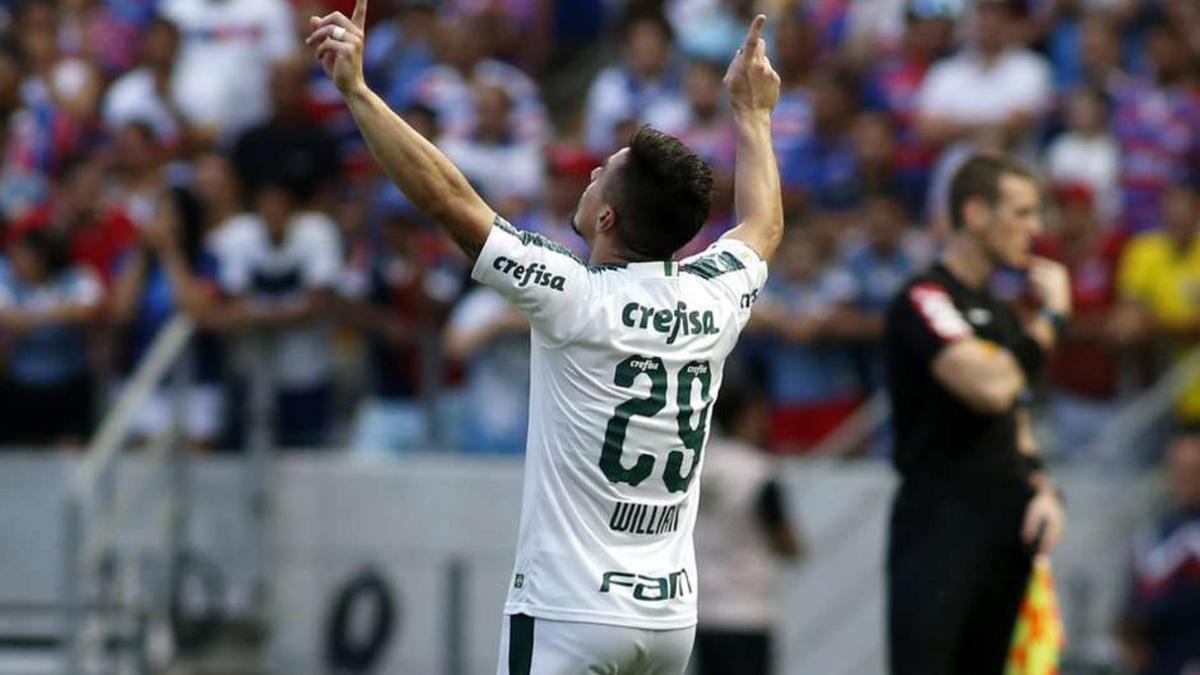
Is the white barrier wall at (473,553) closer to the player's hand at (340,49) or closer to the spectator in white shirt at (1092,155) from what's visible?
the spectator in white shirt at (1092,155)

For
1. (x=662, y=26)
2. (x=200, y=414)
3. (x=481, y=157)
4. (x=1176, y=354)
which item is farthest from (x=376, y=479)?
(x=1176, y=354)

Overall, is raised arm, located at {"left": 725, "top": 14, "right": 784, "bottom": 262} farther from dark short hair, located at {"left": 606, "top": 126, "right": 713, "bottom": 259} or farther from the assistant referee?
the assistant referee

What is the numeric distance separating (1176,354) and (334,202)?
4.97 m

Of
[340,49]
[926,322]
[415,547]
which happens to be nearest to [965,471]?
[926,322]

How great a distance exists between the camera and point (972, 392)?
335 inches

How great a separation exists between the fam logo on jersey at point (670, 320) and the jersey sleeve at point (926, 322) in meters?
2.47

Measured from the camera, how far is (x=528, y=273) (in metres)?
6.09

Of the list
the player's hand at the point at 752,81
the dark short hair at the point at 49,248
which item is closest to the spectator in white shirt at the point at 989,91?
the dark short hair at the point at 49,248

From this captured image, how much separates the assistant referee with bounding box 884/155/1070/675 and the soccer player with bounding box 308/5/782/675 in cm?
254

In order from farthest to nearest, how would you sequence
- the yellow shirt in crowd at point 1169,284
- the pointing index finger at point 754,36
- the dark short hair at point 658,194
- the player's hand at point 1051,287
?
the yellow shirt in crowd at point 1169,284, the player's hand at point 1051,287, the pointing index finger at point 754,36, the dark short hair at point 658,194

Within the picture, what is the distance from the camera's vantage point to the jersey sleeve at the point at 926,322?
863cm

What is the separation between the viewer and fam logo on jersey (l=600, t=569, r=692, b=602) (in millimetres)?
6188

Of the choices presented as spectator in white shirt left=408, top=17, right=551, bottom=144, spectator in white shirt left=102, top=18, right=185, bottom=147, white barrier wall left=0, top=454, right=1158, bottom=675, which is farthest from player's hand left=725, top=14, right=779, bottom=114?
spectator in white shirt left=102, top=18, right=185, bottom=147

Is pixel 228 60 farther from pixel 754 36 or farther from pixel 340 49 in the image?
pixel 340 49
